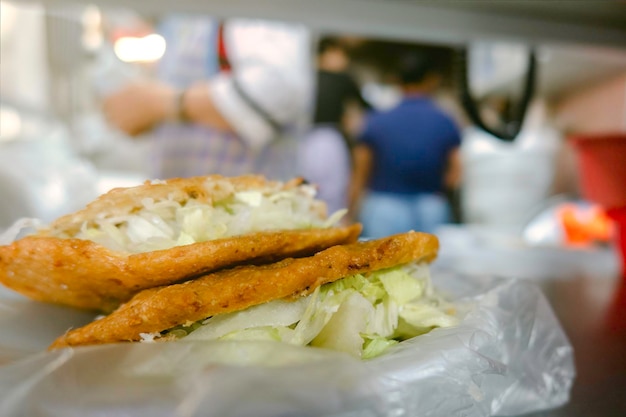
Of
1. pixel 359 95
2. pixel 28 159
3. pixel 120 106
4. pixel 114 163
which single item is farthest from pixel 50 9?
pixel 359 95

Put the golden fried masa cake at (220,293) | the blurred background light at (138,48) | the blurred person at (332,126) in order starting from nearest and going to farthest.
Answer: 1. the golden fried masa cake at (220,293)
2. the blurred background light at (138,48)
3. the blurred person at (332,126)

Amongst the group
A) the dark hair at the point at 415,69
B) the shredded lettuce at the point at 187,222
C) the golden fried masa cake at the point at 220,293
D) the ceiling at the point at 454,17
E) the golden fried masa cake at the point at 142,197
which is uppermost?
the dark hair at the point at 415,69

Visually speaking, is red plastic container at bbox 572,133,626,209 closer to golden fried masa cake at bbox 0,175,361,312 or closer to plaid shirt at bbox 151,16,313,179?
golden fried masa cake at bbox 0,175,361,312

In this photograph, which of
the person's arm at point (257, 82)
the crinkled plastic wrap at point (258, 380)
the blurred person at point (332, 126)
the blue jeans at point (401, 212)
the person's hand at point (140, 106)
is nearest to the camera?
the crinkled plastic wrap at point (258, 380)

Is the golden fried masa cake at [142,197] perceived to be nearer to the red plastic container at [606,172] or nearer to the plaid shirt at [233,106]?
the red plastic container at [606,172]

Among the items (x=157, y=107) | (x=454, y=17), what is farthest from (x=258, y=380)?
(x=157, y=107)

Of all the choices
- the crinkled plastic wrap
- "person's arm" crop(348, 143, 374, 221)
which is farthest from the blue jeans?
the crinkled plastic wrap

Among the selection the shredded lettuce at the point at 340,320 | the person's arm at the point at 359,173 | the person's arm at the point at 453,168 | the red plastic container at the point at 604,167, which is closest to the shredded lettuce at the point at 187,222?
the shredded lettuce at the point at 340,320

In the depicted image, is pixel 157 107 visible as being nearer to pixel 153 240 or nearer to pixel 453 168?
pixel 153 240
